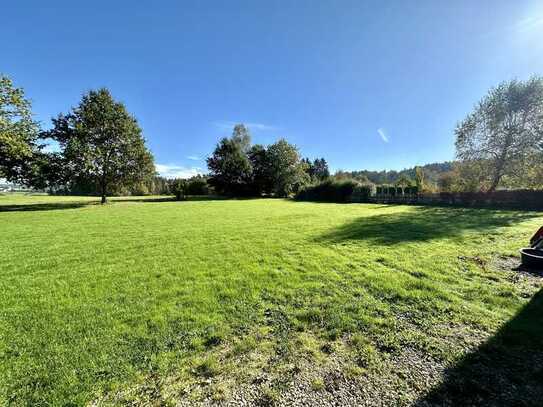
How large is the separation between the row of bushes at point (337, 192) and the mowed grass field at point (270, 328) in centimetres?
2794

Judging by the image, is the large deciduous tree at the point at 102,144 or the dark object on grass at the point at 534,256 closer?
the dark object on grass at the point at 534,256

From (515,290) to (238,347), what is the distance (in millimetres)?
4898

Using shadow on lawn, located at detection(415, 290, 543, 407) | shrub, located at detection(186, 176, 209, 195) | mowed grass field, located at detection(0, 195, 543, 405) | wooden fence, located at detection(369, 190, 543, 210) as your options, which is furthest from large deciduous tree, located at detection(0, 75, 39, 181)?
wooden fence, located at detection(369, 190, 543, 210)

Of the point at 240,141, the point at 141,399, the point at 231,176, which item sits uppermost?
the point at 240,141

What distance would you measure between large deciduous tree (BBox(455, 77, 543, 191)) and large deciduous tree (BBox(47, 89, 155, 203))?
3350 cm

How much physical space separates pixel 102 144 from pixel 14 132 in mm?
7298

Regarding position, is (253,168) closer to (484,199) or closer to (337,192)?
(337,192)

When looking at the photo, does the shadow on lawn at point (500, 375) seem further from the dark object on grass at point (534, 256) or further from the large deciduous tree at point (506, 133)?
the large deciduous tree at point (506, 133)

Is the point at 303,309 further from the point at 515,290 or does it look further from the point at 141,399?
the point at 515,290

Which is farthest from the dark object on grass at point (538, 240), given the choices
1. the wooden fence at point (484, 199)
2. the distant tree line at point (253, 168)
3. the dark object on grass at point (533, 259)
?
the distant tree line at point (253, 168)

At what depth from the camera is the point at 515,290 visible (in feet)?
14.1

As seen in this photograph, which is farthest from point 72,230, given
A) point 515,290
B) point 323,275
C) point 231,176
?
point 231,176

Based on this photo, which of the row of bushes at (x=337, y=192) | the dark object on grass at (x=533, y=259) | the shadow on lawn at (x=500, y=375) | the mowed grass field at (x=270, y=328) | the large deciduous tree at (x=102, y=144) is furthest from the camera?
the row of bushes at (x=337, y=192)

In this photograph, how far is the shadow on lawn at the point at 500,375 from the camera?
6.87 feet
